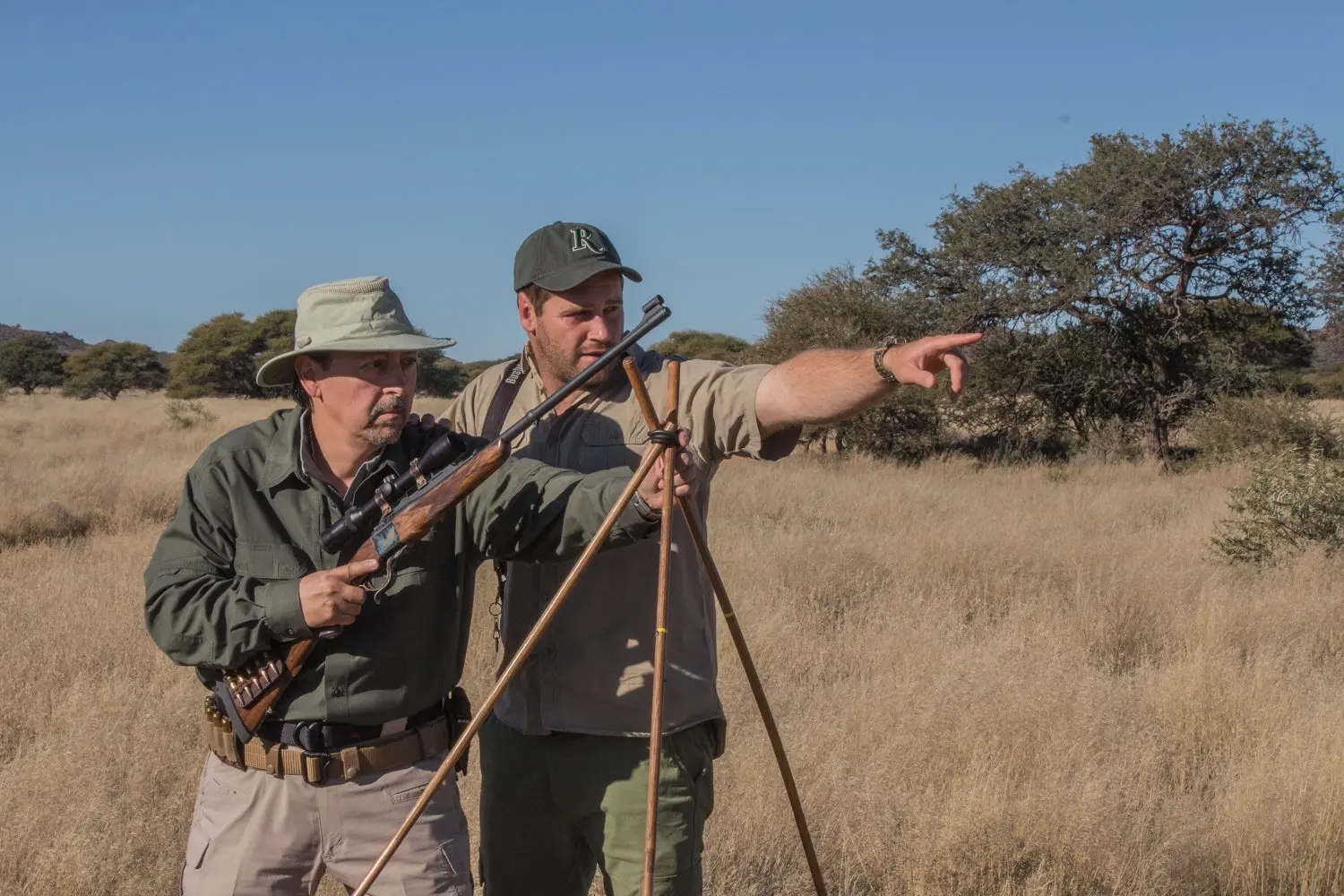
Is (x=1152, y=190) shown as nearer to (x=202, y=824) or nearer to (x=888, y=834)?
(x=888, y=834)

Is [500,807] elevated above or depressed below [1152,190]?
below

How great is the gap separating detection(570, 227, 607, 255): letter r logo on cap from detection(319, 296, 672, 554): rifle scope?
1.29 feet

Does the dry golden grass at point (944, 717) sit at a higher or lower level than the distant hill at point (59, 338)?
lower

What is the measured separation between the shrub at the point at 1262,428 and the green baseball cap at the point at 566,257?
48.6 ft

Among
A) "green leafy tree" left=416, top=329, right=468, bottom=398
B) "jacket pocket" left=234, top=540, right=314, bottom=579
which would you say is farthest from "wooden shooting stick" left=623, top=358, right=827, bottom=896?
"green leafy tree" left=416, top=329, right=468, bottom=398

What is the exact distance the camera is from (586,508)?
8.46ft

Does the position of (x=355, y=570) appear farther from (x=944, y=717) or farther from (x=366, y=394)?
(x=944, y=717)

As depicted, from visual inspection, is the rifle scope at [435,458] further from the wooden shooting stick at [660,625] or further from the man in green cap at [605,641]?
the man in green cap at [605,641]

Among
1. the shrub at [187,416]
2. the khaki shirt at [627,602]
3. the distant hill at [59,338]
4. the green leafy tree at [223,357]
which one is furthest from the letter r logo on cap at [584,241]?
the distant hill at [59,338]

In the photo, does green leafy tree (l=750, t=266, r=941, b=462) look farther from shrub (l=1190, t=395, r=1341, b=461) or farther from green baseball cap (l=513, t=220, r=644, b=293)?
green baseball cap (l=513, t=220, r=644, b=293)

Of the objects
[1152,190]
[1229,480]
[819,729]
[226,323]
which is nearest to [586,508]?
[819,729]

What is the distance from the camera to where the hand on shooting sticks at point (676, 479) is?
2482 mm

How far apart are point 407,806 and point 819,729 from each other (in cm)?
303

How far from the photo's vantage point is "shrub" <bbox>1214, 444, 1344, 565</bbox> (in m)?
8.93
